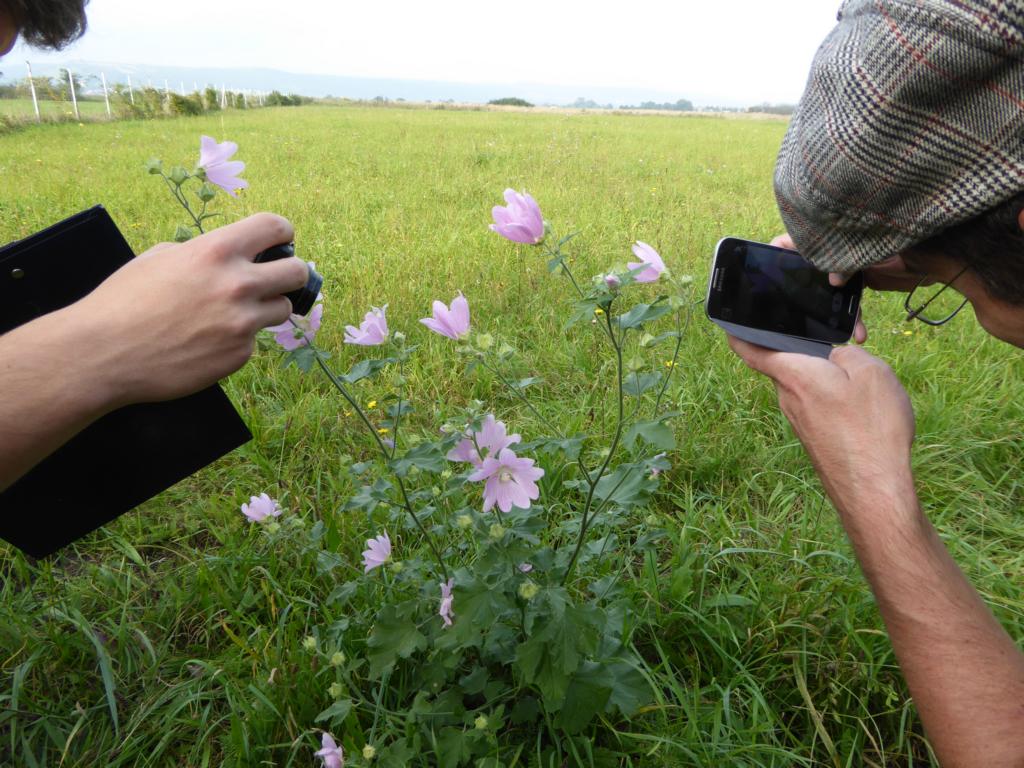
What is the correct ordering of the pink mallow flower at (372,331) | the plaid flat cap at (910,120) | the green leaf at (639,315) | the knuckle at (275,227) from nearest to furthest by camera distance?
the plaid flat cap at (910,120), the knuckle at (275,227), the green leaf at (639,315), the pink mallow flower at (372,331)

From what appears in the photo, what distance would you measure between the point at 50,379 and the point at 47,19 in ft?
2.38

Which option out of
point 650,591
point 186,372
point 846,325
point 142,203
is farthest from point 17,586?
point 142,203

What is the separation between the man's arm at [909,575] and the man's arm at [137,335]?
84 centimetres

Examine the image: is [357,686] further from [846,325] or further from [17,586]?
[846,325]

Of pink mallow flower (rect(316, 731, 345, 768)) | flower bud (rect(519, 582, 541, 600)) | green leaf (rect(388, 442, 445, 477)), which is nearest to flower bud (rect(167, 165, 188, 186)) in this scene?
green leaf (rect(388, 442, 445, 477))

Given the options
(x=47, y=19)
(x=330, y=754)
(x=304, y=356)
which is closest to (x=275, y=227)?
(x=304, y=356)

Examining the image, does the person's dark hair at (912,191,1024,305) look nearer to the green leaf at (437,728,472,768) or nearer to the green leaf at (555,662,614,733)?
the green leaf at (555,662,614,733)

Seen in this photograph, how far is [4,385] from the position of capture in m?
0.83

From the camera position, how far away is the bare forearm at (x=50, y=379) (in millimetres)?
827

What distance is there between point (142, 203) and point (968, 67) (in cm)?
510

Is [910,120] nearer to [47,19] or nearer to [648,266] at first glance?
[648,266]

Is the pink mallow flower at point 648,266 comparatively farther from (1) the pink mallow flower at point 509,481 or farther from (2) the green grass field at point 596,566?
(2) the green grass field at point 596,566

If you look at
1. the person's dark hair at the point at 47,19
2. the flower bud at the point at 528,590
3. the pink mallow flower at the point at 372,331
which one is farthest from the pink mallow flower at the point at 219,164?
the flower bud at the point at 528,590

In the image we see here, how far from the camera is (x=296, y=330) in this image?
3.31 ft
